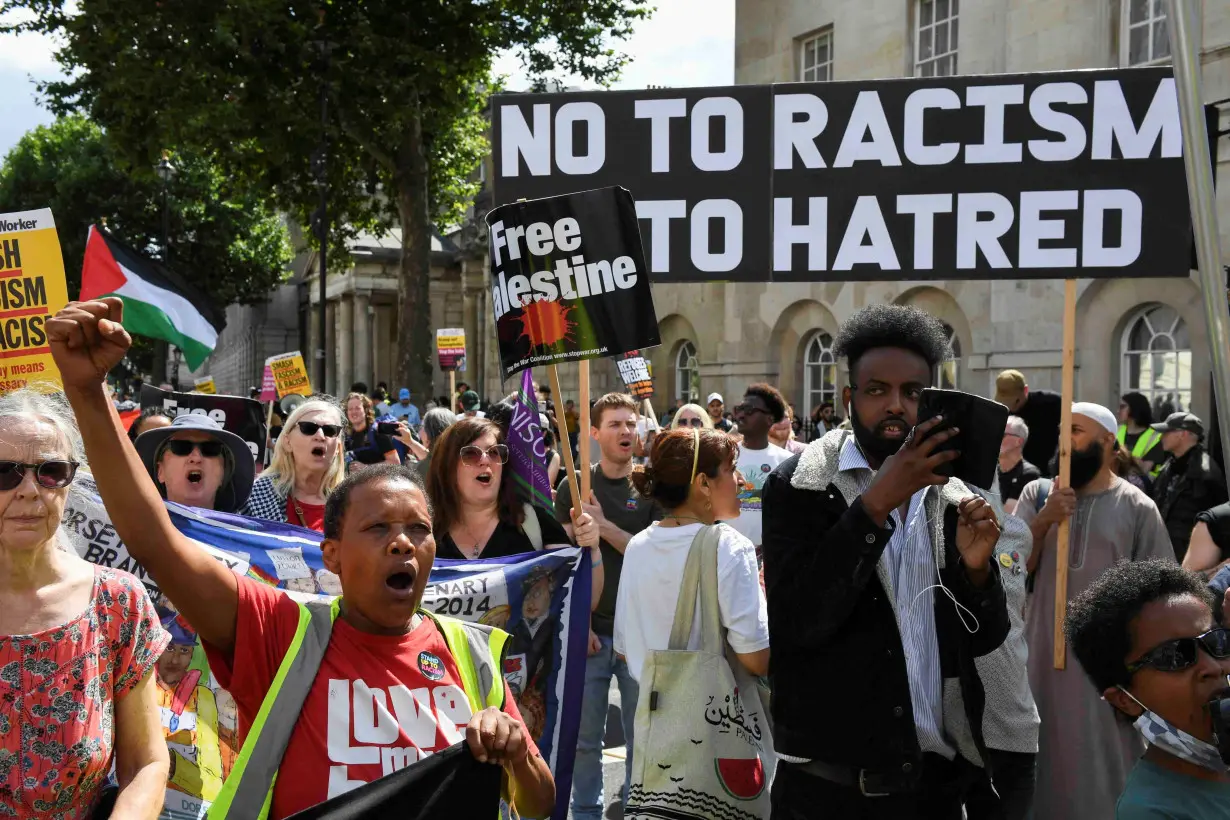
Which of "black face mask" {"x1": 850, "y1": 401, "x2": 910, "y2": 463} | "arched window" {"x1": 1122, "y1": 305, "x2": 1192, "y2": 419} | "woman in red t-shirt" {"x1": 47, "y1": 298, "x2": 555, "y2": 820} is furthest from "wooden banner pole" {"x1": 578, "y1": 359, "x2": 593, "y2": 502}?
"arched window" {"x1": 1122, "y1": 305, "x2": 1192, "y2": 419}

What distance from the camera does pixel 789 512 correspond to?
2992 mm

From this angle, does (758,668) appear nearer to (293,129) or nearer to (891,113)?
(891,113)

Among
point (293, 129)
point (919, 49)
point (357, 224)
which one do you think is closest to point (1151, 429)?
point (919, 49)

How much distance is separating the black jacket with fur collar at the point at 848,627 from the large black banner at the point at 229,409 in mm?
4772

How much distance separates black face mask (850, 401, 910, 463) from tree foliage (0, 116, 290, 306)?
4312cm

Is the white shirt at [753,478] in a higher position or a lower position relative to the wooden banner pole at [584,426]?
lower

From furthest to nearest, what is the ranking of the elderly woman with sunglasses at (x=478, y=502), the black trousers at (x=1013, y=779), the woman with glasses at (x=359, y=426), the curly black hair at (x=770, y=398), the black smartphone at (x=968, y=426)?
the woman with glasses at (x=359, y=426), the curly black hair at (x=770, y=398), the elderly woman with sunglasses at (x=478, y=502), the black trousers at (x=1013, y=779), the black smartphone at (x=968, y=426)

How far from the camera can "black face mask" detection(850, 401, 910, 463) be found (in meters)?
2.91

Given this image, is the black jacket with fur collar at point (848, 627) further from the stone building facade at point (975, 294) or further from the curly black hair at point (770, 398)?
the stone building facade at point (975, 294)

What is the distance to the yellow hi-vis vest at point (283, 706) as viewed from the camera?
2414 millimetres

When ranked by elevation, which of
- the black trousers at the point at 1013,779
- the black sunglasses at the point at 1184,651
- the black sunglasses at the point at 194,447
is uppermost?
the black sunglasses at the point at 194,447

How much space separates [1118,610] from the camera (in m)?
2.68

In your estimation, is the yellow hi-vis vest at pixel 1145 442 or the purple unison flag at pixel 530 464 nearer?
the purple unison flag at pixel 530 464

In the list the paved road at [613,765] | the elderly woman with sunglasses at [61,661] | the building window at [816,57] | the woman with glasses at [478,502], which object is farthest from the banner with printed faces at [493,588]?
the building window at [816,57]
